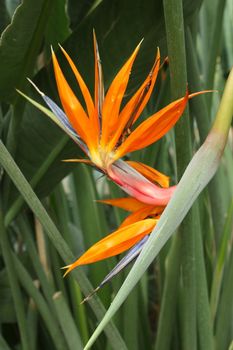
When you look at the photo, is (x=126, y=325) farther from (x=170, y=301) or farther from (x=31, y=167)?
(x=31, y=167)

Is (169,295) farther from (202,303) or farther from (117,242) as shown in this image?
(117,242)

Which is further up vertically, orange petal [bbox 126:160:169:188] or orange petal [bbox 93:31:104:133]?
orange petal [bbox 93:31:104:133]

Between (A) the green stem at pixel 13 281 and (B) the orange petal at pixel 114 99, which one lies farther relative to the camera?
(A) the green stem at pixel 13 281

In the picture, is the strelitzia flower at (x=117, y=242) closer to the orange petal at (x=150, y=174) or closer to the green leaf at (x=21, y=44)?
the orange petal at (x=150, y=174)

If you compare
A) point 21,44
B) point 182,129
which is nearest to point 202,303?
point 182,129

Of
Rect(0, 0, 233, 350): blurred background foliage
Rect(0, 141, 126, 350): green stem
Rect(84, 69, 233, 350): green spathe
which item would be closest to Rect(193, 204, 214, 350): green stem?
Rect(0, 0, 233, 350): blurred background foliage

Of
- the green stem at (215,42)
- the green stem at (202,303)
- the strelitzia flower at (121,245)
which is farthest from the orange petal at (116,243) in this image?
the green stem at (215,42)

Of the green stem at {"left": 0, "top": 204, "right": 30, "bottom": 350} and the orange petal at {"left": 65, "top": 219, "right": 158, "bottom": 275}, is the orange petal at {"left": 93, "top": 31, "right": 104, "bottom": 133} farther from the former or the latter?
the green stem at {"left": 0, "top": 204, "right": 30, "bottom": 350}
